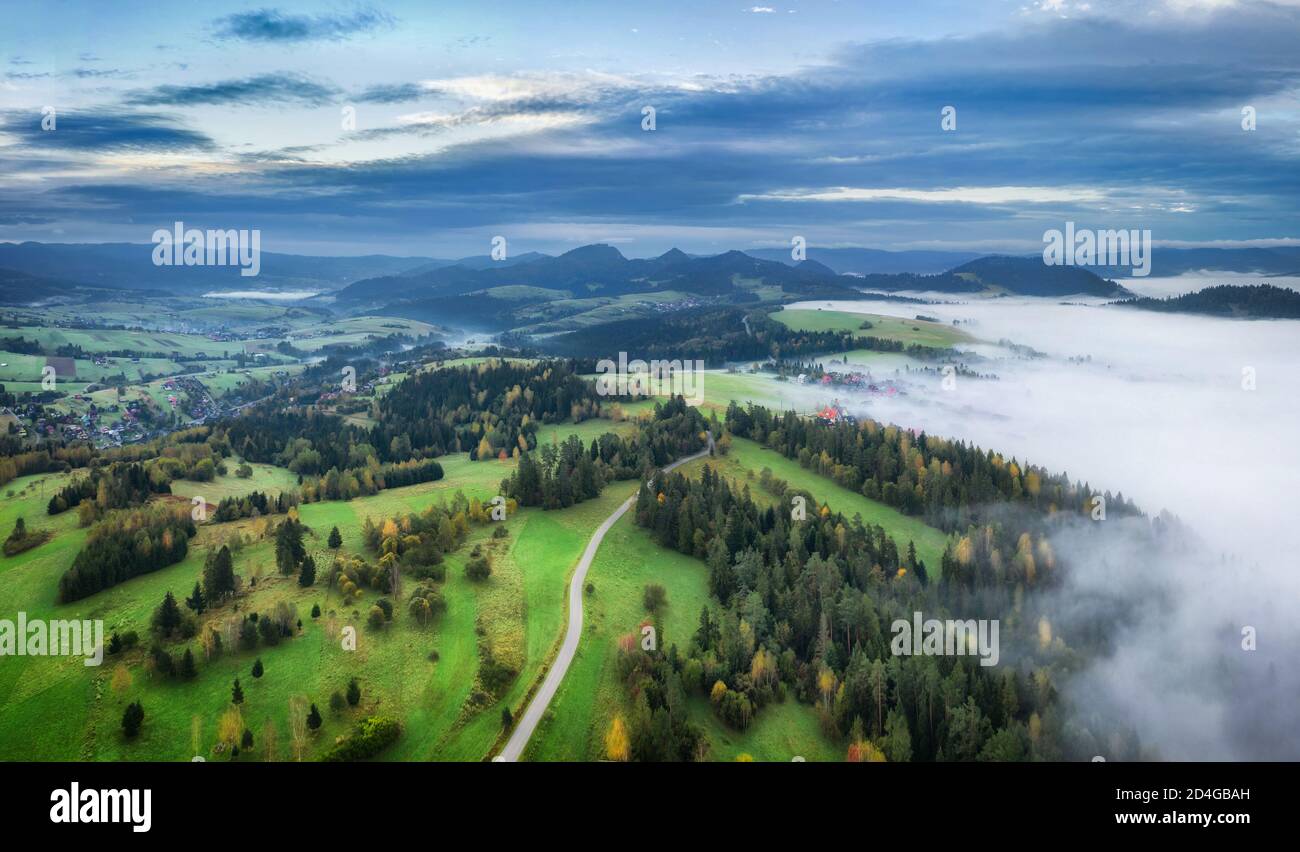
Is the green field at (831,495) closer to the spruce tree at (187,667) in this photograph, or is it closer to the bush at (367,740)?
the bush at (367,740)

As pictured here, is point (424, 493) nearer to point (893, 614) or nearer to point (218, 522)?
point (218, 522)

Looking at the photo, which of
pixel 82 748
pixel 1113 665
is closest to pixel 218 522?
pixel 82 748

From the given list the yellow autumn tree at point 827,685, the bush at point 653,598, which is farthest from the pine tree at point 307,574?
the yellow autumn tree at point 827,685

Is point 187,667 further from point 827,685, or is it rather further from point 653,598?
point 827,685

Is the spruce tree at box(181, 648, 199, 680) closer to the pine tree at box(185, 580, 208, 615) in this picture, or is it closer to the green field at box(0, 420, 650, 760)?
the green field at box(0, 420, 650, 760)

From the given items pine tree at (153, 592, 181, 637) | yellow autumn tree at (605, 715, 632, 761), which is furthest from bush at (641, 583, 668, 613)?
pine tree at (153, 592, 181, 637)

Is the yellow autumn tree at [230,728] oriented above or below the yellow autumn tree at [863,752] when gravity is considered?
above
